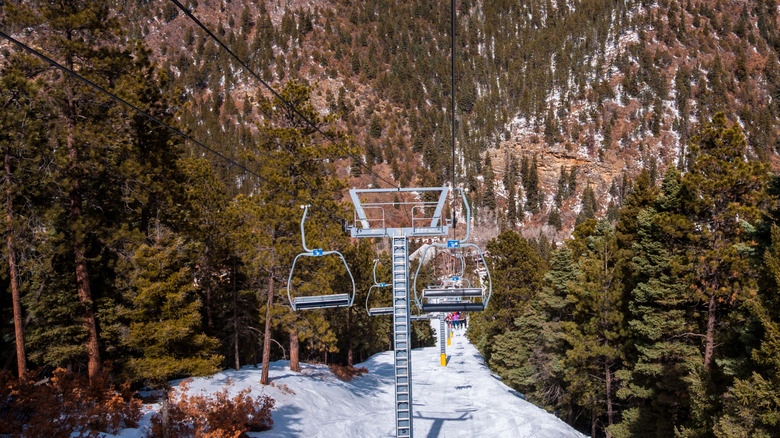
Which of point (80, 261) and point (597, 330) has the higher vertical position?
point (80, 261)

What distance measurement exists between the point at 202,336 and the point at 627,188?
195 metres

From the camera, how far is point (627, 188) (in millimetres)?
185125

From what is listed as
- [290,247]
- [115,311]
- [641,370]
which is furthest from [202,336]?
[641,370]

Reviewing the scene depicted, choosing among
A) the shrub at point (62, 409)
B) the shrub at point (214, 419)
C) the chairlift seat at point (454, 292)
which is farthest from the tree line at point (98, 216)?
the chairlift seat at point (454, 292)

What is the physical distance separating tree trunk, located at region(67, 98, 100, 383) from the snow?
2453 millimetres

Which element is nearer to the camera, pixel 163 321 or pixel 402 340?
pixel 402 340

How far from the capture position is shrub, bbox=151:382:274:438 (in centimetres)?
1346

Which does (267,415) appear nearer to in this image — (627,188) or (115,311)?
(115,311)

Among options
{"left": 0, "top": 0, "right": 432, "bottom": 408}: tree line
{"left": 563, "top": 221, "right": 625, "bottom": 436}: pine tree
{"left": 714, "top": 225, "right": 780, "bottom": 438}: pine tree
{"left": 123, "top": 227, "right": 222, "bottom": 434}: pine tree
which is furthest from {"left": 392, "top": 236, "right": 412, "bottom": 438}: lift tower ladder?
{"left": 563, "top": 221, "right": 625, "bottom": 436}: pine tree

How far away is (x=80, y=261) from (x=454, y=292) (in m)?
12.2

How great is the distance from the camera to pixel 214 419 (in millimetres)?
14148

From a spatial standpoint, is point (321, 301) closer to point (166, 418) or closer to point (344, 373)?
point (166, 418)

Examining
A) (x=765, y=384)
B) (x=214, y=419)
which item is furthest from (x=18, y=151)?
(x=765, y=384)

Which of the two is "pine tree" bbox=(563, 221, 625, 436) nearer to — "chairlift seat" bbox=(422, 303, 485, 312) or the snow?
the snow
